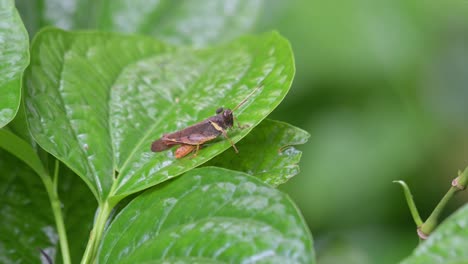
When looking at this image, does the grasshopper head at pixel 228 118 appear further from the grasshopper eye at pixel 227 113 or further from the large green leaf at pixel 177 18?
the large green leaf at pixel 177 18

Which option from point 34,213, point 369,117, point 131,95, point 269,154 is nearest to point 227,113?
point 269,154

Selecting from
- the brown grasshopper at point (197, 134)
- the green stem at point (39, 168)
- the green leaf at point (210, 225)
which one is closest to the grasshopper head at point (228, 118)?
the brown grasshopper at point (197, 134)

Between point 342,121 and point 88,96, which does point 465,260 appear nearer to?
point 88,96

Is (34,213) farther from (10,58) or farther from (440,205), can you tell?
(440,205)

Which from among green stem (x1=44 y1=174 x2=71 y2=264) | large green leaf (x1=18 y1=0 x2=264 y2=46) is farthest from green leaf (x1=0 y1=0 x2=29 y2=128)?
large green leaf (x1=18 y1=0 x2=264 y2=46)

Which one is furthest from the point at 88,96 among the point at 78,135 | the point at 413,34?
the point at 413,34

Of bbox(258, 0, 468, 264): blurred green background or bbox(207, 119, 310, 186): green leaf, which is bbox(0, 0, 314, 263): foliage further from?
bbox(258, 0, 468, 264): blurred green background

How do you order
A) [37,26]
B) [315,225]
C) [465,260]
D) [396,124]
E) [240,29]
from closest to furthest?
[465,260] < [37,26] < [240,29] < [315,225] < [396,124]
